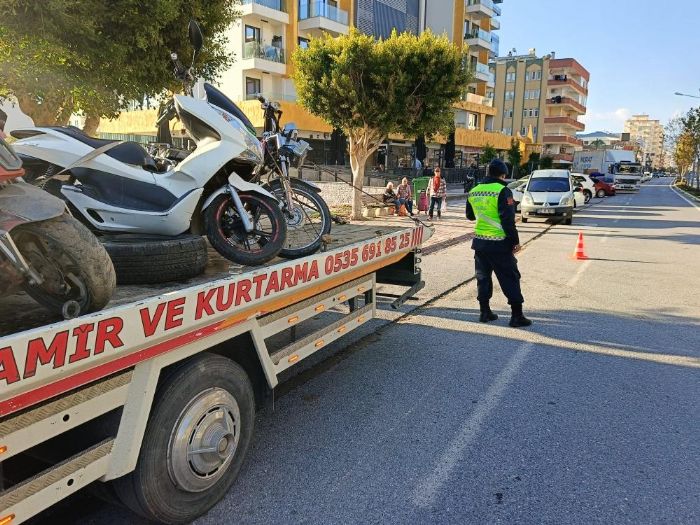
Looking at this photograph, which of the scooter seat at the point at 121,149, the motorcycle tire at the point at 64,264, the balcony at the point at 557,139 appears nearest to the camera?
the motorcycle tire at the point at 64,264

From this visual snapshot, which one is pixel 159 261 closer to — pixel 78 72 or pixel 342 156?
pixel 78 72

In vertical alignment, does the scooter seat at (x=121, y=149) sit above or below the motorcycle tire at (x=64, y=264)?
above

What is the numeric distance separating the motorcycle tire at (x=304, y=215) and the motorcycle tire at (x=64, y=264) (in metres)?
2.42

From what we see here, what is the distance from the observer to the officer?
20.5 ft

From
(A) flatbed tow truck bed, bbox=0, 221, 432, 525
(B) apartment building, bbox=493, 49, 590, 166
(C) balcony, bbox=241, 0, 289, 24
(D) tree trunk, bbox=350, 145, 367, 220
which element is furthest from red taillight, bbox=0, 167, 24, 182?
→ (B) apartment building, bbox=493, 49, 590, 166

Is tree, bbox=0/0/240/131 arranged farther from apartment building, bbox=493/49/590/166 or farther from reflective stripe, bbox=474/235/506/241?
apartment building, bbox=493/49/590/166

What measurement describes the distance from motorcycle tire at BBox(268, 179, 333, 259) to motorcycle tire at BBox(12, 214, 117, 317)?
7.95ft

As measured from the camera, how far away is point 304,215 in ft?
17.2

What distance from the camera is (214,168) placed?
13.5ft

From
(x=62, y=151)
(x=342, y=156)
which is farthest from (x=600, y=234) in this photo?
(x=342, y=156)

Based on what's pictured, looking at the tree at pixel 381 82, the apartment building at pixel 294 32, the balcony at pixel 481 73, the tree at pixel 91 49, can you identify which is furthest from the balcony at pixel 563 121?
the tree at pixel 91 49

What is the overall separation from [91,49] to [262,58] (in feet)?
83.9

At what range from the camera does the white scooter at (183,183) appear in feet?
12.0

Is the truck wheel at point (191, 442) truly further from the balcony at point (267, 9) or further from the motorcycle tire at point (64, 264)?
the balcony at point (267, 9)
